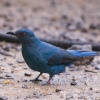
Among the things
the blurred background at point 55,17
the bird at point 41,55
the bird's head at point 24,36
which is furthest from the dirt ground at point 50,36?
the bird's head at point 24,36

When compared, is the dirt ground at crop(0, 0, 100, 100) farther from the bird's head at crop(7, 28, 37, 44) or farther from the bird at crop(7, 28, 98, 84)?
the bird's head at crop(7, 28, 37, 44)

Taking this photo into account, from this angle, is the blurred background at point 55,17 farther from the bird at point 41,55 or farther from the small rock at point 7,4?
the bird at point 41,55

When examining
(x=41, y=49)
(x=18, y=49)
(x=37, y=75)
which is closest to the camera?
(x=41, y=49)

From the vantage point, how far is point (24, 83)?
21.6ft

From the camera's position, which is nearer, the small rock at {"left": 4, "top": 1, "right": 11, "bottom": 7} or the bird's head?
the bird's head

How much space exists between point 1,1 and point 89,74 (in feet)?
21.9

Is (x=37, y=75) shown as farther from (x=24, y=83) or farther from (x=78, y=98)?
(x=78, y=98)

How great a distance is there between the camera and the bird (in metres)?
6.39

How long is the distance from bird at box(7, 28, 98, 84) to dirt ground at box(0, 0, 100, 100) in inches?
9.8

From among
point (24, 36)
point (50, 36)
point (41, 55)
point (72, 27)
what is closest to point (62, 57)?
point (41, 55)

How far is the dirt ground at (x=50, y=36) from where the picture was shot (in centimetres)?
614

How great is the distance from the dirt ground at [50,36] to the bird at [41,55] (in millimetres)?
249

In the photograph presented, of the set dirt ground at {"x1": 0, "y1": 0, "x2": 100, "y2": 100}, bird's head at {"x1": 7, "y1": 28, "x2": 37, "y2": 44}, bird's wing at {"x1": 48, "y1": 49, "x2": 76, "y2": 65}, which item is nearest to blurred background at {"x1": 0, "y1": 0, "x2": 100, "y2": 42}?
dirt ground at {"x1": 0, "y1": 0, "x2": 100, "y2": 100}

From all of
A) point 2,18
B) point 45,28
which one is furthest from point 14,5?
point 45,28
